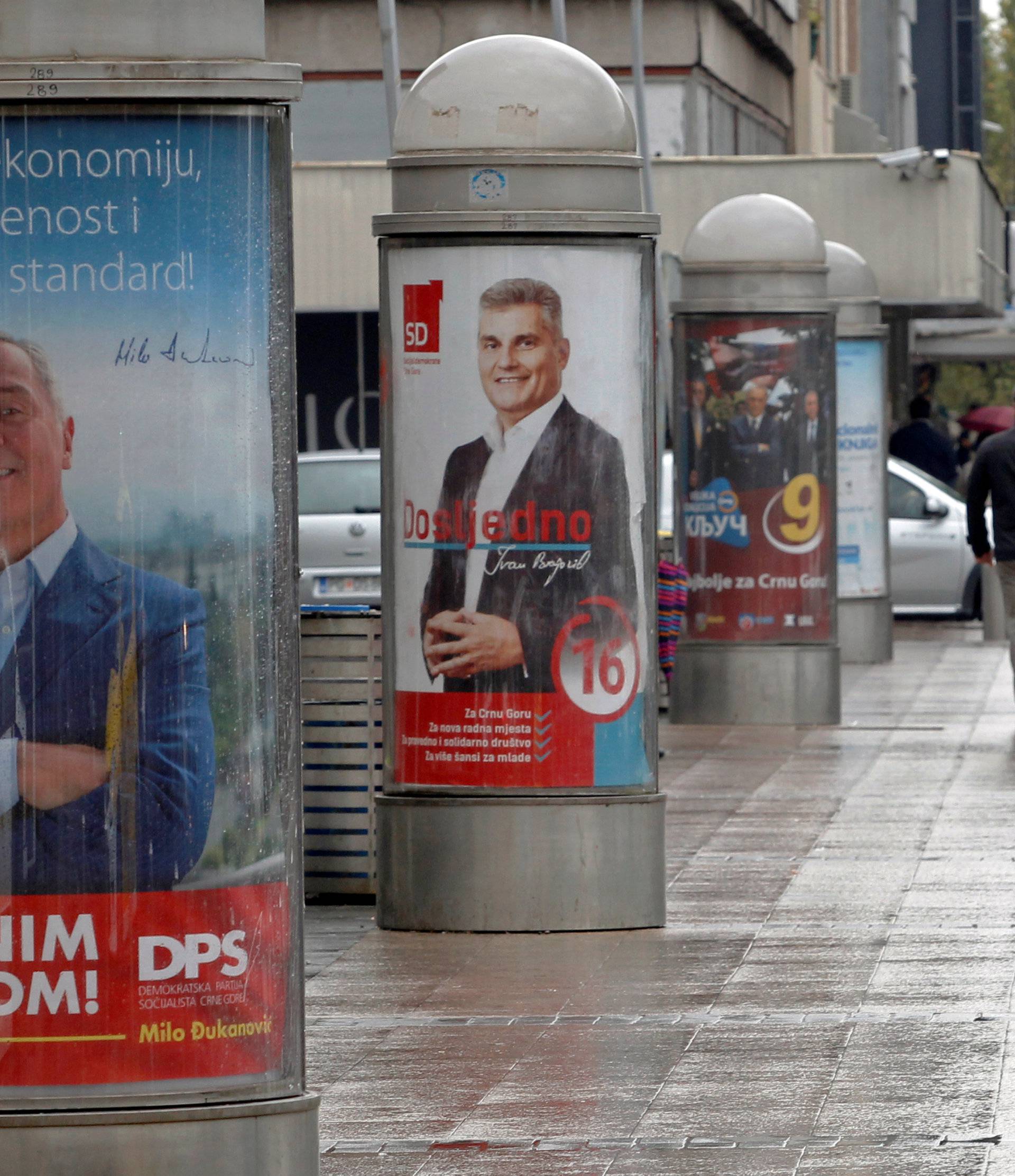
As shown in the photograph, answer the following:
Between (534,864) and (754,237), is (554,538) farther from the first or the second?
(754,237)

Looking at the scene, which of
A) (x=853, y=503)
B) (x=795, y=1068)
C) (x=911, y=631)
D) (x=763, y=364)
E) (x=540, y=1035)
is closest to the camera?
(x=795, y=1068)

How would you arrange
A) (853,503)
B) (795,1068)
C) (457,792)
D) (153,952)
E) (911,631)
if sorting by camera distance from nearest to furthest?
(153,952)
(795,1068)
(457,792)
(853,503)
(911,631)

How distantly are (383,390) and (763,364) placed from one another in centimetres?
705

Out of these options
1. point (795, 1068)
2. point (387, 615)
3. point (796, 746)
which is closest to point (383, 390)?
point (387, 615)

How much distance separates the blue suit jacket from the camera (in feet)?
15.4

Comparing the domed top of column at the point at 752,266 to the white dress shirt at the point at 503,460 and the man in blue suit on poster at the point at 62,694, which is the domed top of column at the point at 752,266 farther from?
the man in blue suit on poster at the point at 62,694

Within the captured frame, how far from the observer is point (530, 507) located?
864 centimetres

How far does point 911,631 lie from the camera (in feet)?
79.3

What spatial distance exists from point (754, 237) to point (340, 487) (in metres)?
5.50

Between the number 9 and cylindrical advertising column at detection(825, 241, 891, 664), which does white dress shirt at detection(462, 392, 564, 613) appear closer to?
the number 9

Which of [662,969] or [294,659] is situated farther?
[662,969]

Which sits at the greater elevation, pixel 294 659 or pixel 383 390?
pixel 383 390

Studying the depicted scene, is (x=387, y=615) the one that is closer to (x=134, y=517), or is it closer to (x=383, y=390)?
(x=383, y=390)
